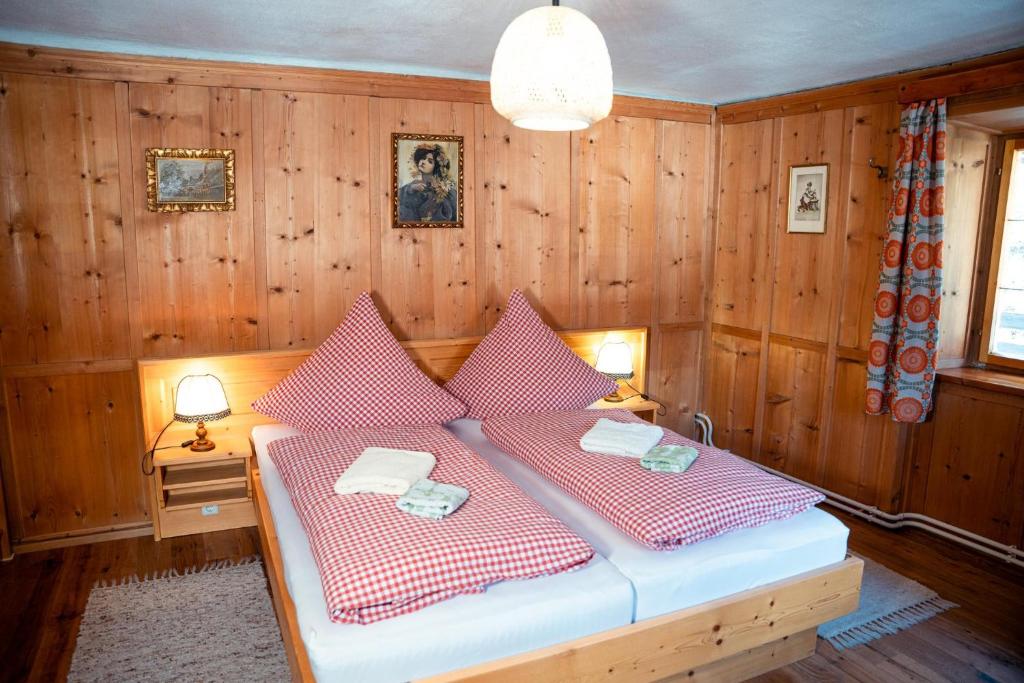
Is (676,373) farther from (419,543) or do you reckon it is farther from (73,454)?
(73,454)

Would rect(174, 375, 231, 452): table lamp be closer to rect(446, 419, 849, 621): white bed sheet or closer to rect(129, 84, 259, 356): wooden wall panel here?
rect(129, 84, 259, 356): wooden wall panel

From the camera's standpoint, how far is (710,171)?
4.93m

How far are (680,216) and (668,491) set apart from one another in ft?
8.87

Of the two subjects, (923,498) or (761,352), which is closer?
(923,498)

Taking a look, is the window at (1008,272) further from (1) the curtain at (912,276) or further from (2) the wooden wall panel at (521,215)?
(2) the wooden wall panel at (521,215)

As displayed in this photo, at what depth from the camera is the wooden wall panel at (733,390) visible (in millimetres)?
4789

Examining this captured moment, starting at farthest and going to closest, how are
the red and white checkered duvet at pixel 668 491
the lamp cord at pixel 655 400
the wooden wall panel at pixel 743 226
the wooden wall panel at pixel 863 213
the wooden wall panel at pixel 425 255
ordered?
the lamp cord at pixel 655 400 → the wooden wall panel at pixel 743 226 → the wooden wall panel at pixel 425 255 → the wooden wall panel at pixel 863 213 → the red and white checkered duvet at pixel 668 491

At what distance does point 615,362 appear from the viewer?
4.51 meters

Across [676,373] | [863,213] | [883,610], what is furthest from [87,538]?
[863,213]

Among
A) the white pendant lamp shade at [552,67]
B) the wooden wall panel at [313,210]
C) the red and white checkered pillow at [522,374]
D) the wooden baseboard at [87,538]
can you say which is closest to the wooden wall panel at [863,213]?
the red and white checkered pillow at [522,374]

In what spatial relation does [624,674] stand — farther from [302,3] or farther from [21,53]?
[21,53]

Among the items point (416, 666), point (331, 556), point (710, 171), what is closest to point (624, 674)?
point (416, 666)

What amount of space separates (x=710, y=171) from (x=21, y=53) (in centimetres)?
398

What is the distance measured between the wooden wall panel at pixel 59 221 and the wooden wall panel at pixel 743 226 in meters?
3.68
